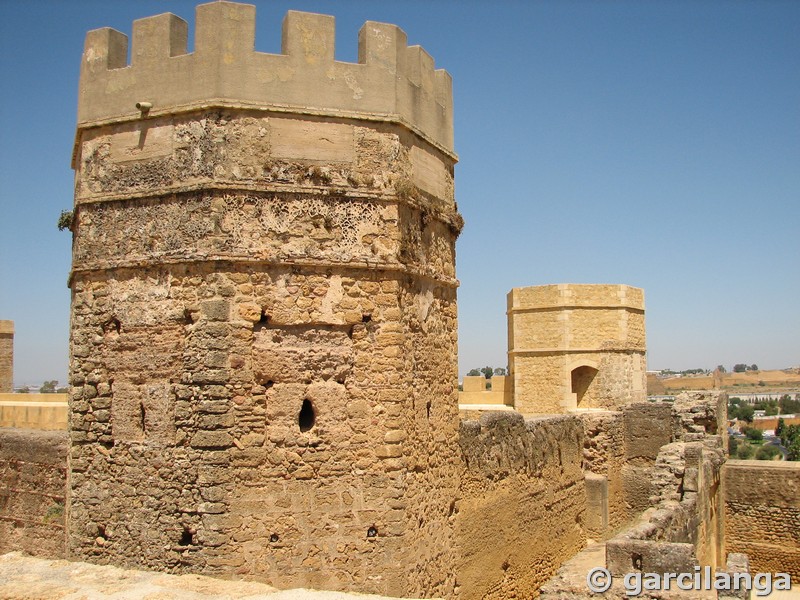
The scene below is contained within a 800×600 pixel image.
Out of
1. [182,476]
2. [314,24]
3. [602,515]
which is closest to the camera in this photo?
[182,476]

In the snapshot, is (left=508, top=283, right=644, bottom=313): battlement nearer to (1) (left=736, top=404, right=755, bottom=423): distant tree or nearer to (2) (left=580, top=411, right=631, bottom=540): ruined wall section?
(2) (left=580, top=411, right=631, bottom=540): ruined wall section

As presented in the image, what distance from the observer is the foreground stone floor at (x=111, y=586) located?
5.21 m

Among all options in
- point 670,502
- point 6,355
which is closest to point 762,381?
point 6,355

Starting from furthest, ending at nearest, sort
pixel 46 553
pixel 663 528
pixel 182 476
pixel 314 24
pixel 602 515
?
pixel 602 515
pixel 46 553
pixel 663 528
pixel 314 24
pixel 182 476

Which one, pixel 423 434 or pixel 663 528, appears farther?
pixel 663 528

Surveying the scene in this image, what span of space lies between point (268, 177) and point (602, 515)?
10.1 meters

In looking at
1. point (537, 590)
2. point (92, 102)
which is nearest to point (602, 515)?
point (537, 590)

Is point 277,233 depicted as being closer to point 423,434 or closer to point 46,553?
point 423,434

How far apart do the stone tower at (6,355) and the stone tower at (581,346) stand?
12.8 metres

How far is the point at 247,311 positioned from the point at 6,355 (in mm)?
14979

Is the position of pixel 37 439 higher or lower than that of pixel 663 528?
higher

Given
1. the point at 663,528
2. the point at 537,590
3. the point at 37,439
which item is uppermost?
the point at 37,439

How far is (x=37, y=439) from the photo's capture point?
33.7ft

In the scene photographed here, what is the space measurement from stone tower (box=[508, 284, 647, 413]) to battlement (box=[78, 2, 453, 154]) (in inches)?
544
